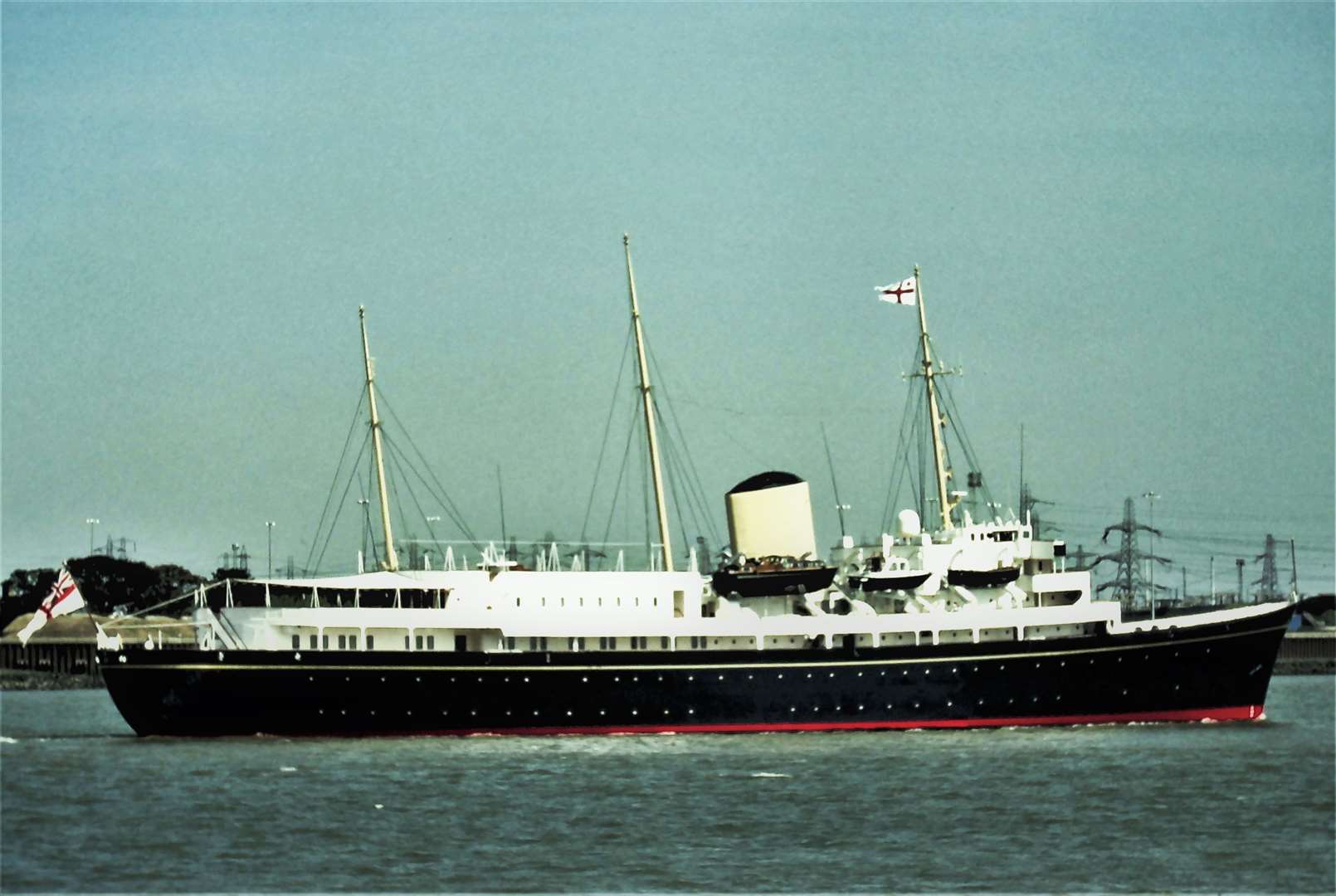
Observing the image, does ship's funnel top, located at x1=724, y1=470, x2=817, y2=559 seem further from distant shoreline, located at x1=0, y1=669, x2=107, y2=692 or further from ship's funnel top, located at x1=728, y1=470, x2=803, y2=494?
distant shoreline, located at x1=0, y1=669, x2=107, y2=692

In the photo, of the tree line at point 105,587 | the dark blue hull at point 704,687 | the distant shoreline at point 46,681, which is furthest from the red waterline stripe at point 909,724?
the tree line at point 105,587

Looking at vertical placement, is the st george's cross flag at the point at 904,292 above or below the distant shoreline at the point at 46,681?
above

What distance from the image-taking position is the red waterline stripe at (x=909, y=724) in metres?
49.8

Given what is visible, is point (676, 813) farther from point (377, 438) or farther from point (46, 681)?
point (46, 681)

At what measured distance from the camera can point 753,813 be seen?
3562cm

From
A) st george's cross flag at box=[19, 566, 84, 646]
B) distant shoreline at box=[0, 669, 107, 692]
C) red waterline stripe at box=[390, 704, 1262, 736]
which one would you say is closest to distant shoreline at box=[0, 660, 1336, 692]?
distant shoreline at box=[0, 669, 107, 692]

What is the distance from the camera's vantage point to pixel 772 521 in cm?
5397

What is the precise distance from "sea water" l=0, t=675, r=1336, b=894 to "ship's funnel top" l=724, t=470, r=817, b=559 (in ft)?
20.3

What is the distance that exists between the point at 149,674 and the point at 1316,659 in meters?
103

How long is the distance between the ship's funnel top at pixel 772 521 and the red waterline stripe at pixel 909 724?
534cm

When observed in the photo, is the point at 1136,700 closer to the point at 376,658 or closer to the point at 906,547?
the point at 906,547

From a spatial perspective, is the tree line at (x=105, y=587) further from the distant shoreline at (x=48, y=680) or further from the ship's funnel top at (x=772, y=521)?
the ship's funnel top at (x=772, y=521)

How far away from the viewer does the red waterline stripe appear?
163ft

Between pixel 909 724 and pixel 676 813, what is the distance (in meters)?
17.1
